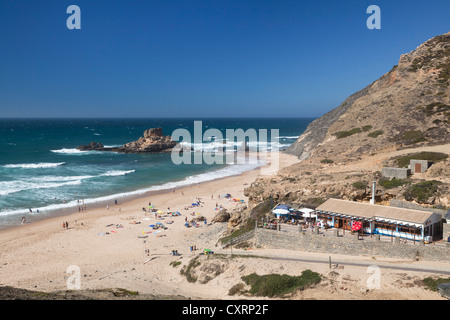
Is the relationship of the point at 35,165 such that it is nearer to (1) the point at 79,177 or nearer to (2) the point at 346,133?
(1) the point at 79,177

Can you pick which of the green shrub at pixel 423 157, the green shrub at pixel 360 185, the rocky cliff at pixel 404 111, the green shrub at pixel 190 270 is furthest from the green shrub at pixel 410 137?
the green shrub at pixel 190 270

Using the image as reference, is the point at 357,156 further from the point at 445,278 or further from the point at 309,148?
the point at 309,148

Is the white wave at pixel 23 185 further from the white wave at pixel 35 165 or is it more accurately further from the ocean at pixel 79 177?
the white wave at pixel 35 165

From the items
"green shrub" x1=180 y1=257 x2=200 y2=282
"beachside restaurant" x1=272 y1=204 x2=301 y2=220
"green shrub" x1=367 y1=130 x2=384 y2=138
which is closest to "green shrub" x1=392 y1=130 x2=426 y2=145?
"green shrub" x1=367 y1=130 x2=384 y2=138

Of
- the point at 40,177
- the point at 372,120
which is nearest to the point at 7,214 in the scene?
the point at 40,177

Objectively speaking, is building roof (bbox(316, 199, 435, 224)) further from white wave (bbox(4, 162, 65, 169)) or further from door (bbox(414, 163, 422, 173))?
white wave (bbox(4, 162, 65, 169))

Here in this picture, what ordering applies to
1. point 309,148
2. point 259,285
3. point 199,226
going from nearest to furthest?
point 259,285 → point 199,226 → point 309,148
